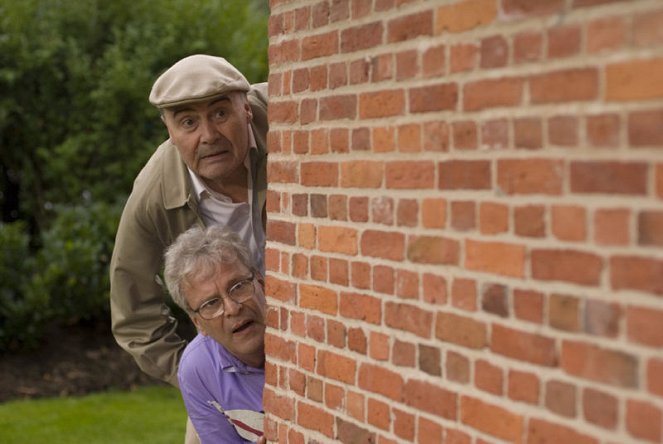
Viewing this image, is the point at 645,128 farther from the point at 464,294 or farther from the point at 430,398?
the point at 430,398

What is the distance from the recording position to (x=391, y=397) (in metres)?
2.75

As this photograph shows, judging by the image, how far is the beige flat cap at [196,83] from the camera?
409 cm

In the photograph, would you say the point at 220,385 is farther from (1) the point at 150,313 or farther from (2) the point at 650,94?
(2) the point at 650,94

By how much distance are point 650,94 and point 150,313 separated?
3.38m

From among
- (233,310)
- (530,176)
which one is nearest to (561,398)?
(530,176)

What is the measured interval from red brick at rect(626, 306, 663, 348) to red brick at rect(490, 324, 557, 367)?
0.23m

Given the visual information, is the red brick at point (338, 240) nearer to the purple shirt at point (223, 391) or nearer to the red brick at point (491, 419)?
the red brick at point (491, 419)

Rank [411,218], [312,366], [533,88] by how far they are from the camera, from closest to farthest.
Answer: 1. [533,88]
2. [411,218]
3. [312,366]

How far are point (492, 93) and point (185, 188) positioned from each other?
2331mm

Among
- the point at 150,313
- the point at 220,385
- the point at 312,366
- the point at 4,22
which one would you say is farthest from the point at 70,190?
the point at 312,366

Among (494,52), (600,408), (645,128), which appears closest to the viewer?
(645,128)

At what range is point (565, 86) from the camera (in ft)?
6.93

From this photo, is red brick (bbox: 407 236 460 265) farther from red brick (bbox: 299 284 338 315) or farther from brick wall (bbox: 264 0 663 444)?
red brick (bbox: 299 284 338 315)

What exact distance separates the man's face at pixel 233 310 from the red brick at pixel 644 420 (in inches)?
82.8
